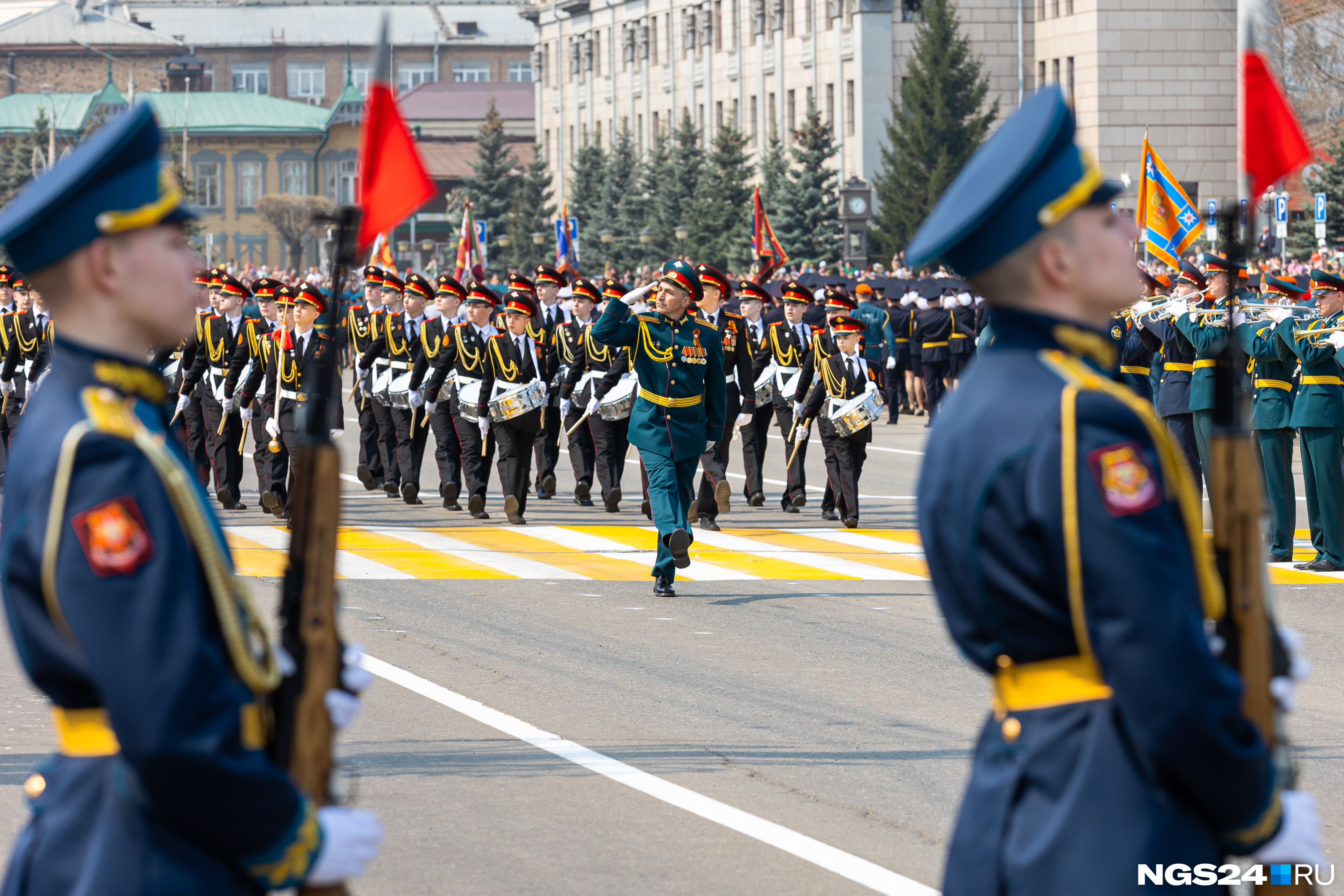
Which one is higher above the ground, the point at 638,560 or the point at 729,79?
the point at 729,79

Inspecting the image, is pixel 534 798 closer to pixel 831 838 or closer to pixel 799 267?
pixel 831 838

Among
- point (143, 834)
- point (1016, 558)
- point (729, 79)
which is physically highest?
point (729, 79)

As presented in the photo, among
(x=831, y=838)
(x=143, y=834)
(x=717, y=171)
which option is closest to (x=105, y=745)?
(x=143, y=834)

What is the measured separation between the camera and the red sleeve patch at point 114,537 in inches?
110

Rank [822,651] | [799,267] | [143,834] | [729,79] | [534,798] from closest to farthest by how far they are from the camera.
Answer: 1. [143,834]
2. [534,798]
3. [822,651]
4. [799,267]
5. [729,79]

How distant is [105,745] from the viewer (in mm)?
2961

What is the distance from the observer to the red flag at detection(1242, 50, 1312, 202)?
12.4 ft

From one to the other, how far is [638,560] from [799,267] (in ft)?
132

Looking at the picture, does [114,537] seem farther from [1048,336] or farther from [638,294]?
[638,294]

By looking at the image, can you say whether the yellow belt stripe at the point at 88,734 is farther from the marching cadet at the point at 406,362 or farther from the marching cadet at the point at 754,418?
the marching cadet at the point at 406,362

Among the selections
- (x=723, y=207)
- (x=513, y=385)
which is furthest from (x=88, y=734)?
(x=723, y=207)

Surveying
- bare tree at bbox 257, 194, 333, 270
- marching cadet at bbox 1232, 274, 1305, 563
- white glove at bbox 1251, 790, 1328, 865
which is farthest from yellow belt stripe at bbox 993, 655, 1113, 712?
bare tree at bbox 257, 194, 333, 270

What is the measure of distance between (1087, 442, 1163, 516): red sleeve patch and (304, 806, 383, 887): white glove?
3.91ft

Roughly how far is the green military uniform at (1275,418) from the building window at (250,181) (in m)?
126
